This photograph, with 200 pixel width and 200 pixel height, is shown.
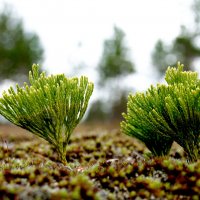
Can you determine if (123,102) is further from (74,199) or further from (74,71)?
(74,199)

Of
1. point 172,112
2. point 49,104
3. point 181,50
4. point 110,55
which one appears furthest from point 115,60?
point 172,112

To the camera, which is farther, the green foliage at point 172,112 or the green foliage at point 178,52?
the green foliage at point 178,52

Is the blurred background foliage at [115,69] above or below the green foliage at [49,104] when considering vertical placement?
above

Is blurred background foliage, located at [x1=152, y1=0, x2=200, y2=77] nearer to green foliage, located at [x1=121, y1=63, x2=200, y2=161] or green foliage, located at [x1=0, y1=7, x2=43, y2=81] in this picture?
green foliage, located at [x1=0, y1=7, x2=43, y2=81]

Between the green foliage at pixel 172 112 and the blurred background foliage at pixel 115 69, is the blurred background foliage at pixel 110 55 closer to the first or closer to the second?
the blurred background foliage at pixel 115 69

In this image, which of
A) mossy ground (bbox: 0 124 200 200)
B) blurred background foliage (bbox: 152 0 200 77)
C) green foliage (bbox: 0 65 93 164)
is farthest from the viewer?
blurred background foliage (bbox: 152 0 200 77)

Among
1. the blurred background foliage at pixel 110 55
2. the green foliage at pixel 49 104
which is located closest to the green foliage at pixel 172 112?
the green foliage at pixel 49 104

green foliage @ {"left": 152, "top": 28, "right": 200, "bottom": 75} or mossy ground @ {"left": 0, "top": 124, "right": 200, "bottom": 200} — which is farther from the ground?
green foliage @ {"left": 152, "top": 28, "right": 200, "bottom": 75}

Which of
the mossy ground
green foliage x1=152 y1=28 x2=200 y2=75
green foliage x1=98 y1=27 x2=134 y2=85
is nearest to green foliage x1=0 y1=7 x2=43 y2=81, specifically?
green foliage x1=98 y1=27 x2=134 y2=85
